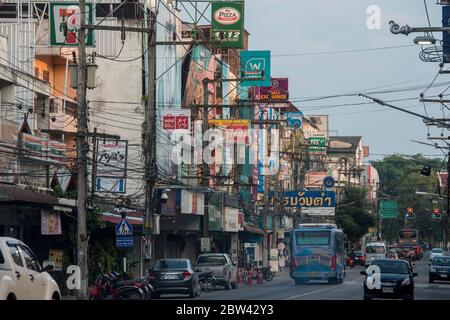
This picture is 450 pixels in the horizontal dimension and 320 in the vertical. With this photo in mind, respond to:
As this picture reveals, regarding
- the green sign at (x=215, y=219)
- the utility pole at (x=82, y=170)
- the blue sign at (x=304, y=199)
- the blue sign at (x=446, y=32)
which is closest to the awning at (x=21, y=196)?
the utility pole at (x=82, y=170)

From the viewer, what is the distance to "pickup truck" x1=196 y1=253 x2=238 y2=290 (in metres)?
52.1

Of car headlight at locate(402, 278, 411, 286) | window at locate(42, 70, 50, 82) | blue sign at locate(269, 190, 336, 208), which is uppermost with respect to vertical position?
window at locate(42, 70, 50, 82)

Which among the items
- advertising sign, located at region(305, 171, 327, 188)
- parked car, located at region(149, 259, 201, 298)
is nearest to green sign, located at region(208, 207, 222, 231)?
parked car, located at region(149, 259, 201, 298)

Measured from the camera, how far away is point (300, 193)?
96.3 m

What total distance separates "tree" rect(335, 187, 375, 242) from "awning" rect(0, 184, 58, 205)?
89089mm

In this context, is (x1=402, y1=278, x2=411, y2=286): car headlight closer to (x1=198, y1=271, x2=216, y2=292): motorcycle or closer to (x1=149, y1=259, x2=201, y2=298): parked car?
(x1=149, y1=259, x2=201, y2=298): parked car

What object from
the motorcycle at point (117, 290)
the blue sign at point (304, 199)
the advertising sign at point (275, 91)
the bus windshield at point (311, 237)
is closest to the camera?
the motorcycle at point (117, 290)

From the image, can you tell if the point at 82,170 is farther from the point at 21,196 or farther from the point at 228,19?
the point at 228,19

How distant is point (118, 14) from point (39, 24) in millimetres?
5309

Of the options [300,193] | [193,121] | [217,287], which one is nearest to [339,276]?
[217,287]

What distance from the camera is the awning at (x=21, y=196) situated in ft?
114

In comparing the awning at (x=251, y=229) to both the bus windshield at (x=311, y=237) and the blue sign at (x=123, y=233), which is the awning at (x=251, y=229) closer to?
the bus windshield at (x=311, y=237)

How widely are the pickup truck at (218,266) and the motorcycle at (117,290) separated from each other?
555 inches
